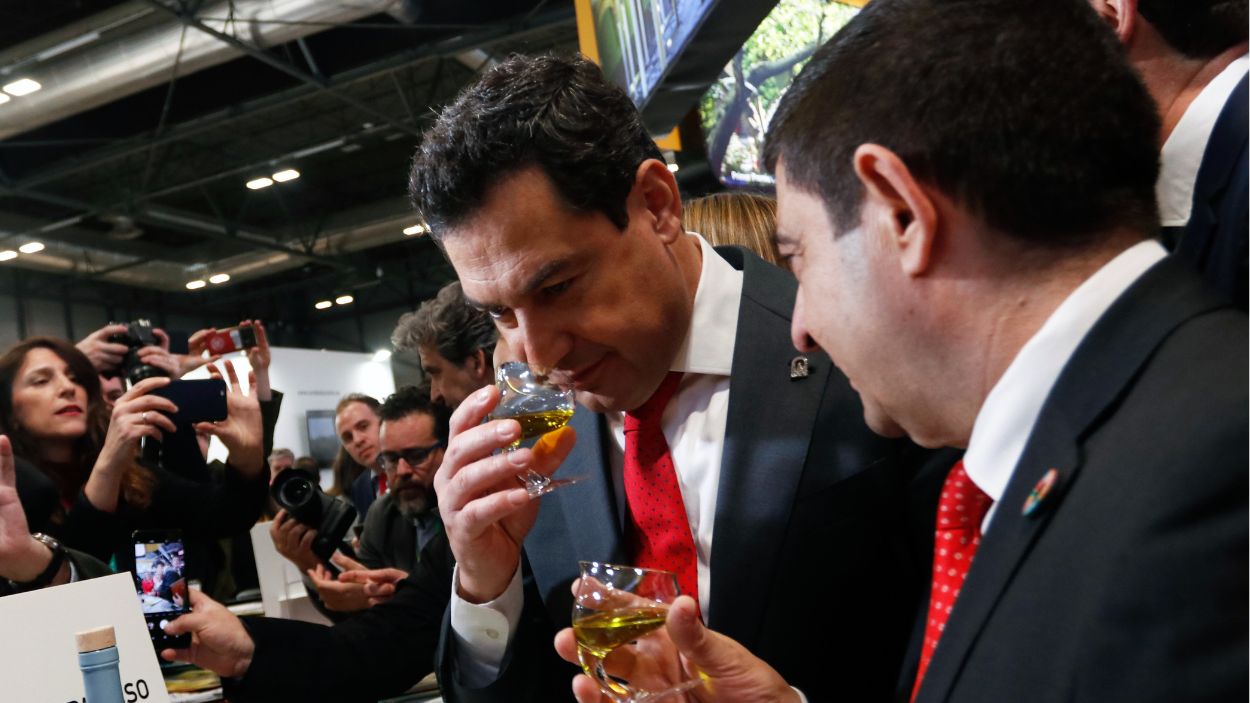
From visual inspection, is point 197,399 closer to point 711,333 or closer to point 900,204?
point 711,333

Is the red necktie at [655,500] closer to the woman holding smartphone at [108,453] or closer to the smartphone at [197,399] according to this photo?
the woman holding smartphone at [108,453]

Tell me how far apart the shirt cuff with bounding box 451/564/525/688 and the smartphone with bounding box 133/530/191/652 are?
53cm

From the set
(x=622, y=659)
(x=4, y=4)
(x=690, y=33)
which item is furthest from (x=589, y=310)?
(x=4, y=4)

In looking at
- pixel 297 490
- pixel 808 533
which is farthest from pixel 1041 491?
pixel 297 490

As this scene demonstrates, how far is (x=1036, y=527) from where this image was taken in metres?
0.78

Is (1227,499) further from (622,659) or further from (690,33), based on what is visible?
(690,33)

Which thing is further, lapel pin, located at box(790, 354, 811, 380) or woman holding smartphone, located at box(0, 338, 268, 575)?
woman holding smartphone, located at box(0, 338, 268, 575)

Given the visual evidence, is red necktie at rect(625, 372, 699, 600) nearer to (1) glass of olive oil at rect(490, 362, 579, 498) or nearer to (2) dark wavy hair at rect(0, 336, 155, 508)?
(1) glass of olive oil at rect(490, 362, 579, 498)

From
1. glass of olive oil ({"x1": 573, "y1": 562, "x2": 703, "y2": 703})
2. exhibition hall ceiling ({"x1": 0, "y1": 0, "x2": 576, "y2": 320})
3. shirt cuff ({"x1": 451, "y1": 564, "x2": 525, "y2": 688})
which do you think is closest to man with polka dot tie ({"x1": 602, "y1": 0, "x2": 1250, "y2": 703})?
glass of olive oil ({"x1": 573, "y1": 562, "x2": 703, "y2": 703})

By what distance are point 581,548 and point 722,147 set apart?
4.12 metres

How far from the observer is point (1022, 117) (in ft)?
2.67

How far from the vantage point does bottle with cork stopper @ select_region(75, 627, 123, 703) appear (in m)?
1.17

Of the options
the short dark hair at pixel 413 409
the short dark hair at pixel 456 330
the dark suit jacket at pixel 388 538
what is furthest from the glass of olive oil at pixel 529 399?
the dark suit jacket at pixel 388 538

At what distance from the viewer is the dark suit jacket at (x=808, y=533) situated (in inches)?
55.1
